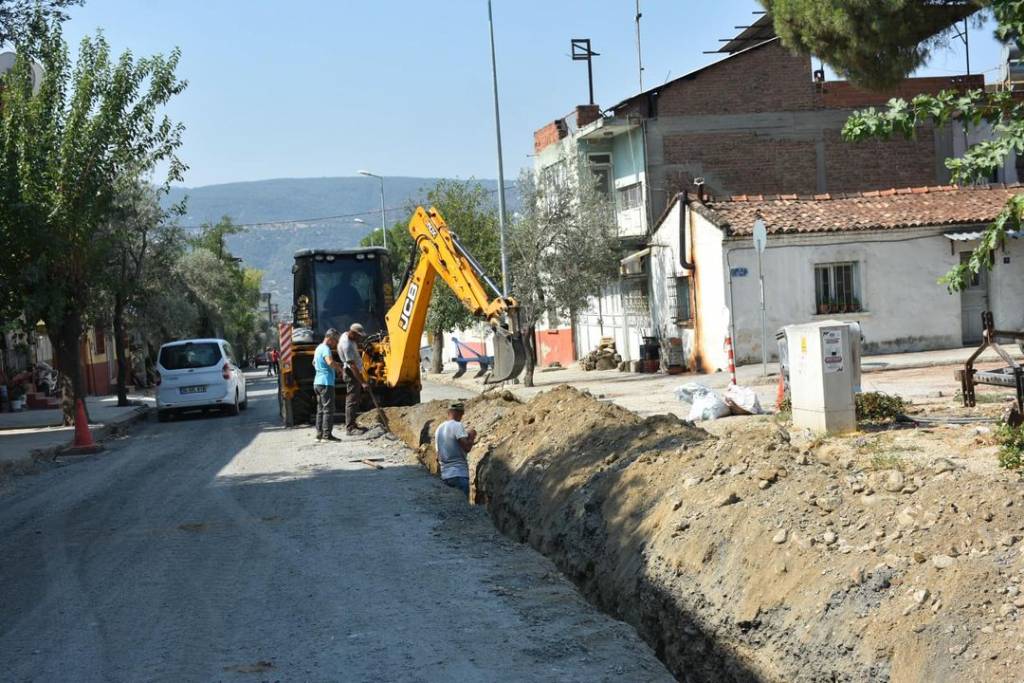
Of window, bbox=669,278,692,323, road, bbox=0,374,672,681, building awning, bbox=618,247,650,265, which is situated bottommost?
road, bbox=0,374,672,681

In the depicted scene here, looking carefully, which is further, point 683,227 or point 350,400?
point 683,227

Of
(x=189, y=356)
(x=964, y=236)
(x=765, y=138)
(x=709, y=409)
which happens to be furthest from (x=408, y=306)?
(x=765, y=138)

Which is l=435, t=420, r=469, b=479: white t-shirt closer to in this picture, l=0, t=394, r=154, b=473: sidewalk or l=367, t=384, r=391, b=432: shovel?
l=367, t=384, r=391, b=432: shovel

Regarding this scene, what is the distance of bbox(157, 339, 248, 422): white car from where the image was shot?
25938 mm

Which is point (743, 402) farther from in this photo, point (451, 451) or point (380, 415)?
point (380, 415)

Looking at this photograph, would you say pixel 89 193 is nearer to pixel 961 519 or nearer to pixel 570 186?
pixel 570 186

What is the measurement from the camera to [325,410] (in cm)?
1758

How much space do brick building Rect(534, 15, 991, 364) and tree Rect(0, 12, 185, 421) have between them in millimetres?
12801

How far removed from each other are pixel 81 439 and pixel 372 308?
5.45 m

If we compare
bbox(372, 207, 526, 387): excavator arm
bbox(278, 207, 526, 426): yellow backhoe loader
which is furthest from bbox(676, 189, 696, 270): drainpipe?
bbox(372, 207, 526, 387): excavator arm

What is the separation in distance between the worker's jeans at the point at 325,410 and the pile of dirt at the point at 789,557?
327 inches

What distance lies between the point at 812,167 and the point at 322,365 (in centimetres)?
2240

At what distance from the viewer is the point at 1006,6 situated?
873 cm

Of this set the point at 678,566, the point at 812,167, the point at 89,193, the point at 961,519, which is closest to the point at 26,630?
the point at 678,566
